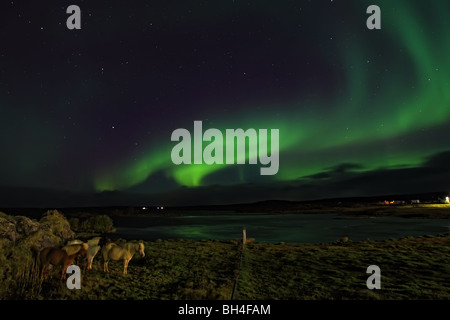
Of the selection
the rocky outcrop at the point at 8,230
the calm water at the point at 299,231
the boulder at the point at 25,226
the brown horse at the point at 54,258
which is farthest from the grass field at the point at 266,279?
the calm water at the point at 299,231

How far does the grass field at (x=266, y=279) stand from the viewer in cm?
1095

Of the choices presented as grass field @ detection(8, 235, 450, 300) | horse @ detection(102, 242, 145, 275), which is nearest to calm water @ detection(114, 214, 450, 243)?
grass field @ detection(8, 235, 450, 300)

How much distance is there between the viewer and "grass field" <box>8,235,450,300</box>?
10953mm

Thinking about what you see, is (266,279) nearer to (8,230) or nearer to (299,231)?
(8,230)

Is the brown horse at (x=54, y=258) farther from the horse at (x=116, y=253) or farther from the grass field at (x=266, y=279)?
the horse at (x=116, y=253)

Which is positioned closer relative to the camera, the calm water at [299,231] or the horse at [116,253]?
the horse at [116,253]

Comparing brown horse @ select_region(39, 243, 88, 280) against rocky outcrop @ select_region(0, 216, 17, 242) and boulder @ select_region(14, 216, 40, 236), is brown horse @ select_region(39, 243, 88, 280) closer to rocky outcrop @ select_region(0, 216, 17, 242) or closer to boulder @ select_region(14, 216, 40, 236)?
rocky outcrop @ select_region(0, 216, 17, 242)

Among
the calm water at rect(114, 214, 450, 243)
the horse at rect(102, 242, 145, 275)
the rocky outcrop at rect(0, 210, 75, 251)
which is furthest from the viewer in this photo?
the calm water at rect(114, 214, 450, 243)

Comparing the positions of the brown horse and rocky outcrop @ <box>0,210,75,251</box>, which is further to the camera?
rocky outcrop @ <box>0,210,75,251</box>

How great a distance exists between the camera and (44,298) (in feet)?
32.8

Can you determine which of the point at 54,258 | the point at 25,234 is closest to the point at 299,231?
the point at 25,234

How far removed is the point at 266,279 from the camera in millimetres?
13680
